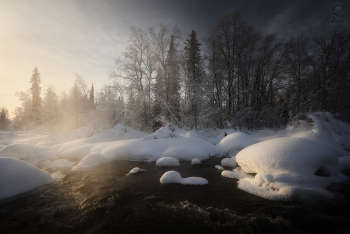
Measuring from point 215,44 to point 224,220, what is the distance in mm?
14020

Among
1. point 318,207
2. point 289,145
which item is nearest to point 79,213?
point 318,207

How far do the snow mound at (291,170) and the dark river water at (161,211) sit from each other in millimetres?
265

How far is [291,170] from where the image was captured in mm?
3807

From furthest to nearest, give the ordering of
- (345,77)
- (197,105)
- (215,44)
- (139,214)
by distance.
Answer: (197,105), (215,44), (345,77), (139,214)

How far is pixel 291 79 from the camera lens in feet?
44.5

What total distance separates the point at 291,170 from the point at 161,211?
3.84 m

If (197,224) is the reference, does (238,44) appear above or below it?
above

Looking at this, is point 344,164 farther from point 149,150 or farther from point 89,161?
point 89,161

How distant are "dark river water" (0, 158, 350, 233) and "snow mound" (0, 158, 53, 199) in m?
0.28

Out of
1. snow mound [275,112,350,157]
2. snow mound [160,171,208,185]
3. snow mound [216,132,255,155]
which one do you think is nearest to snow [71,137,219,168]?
snow mound [216,132,255,155]

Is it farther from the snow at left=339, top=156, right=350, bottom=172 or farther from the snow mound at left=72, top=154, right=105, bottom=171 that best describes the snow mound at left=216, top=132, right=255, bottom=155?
the snow mound at left=72, top=154, right=105, bottom=171

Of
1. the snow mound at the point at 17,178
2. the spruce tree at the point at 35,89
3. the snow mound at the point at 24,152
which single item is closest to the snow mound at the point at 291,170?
the snow mound at the point at 17,178

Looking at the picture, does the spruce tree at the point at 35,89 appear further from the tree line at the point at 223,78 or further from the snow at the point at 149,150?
the snow at the point at 149,150

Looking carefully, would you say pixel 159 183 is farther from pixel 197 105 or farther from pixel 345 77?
pixel 345 77
